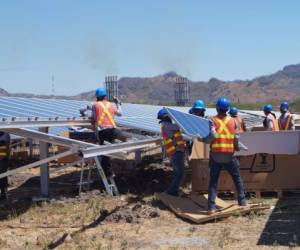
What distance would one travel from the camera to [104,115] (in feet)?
38.9

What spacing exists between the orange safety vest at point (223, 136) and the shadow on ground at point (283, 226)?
1320 mm

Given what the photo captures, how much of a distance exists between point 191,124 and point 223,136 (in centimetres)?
93

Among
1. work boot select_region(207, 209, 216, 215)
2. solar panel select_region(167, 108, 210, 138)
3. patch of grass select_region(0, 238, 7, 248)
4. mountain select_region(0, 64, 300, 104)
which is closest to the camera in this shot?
patch of grass select_region(0, 238, 7, 248)

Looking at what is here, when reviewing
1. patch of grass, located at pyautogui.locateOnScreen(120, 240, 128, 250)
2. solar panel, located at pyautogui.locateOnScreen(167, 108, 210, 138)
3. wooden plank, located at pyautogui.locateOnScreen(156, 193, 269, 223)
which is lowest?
patch of grass, located at pyautogui.locateOnScreen(120, 240, 128, 250)

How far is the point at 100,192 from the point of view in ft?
39.9

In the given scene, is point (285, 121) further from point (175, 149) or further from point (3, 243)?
Result: point (3, 243)

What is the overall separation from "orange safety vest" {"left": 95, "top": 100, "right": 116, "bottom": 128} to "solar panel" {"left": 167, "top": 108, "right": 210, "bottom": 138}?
1.41 metres

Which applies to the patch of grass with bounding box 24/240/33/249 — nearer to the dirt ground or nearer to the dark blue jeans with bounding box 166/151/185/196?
the dirt ground

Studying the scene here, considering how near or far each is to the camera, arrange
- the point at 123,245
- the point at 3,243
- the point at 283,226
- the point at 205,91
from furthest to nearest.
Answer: the point at 205,91 → the point at 283,226 → the point at 3,243 → the point at 123,245

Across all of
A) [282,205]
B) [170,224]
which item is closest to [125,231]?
[170,224]

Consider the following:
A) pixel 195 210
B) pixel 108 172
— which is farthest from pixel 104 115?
pixel 195 210

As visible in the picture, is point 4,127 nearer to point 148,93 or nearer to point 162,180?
point 162,180

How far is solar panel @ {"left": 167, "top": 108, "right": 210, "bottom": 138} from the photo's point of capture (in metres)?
10.1

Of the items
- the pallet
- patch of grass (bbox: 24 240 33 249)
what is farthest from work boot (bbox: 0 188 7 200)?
the pallet
